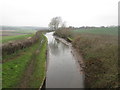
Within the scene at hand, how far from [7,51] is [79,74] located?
401 inches

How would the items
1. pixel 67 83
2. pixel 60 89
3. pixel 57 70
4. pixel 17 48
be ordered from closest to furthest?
pixel 60 89
pixel 67 83
pixel 57 70
pixel 17 48

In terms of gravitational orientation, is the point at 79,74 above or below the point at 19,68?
below

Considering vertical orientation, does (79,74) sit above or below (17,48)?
below

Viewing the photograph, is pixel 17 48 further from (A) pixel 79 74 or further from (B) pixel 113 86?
(B) pixel 113 86

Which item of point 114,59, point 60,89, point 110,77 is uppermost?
point 114,59

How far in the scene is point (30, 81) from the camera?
30.1 ft

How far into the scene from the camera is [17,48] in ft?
53.7

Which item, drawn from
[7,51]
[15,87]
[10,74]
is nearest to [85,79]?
[15,87]

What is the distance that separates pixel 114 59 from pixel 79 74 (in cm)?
434

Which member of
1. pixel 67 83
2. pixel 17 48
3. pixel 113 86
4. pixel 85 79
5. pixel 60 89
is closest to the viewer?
pixel 113 86

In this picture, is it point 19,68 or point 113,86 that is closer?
point 113,86

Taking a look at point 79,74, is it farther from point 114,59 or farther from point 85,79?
point 114,59

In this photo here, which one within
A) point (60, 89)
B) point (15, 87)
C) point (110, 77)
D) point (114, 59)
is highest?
point (114, 59)

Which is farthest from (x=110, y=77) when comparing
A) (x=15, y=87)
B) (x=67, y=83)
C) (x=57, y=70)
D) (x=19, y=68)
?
(x=19, y=68)
